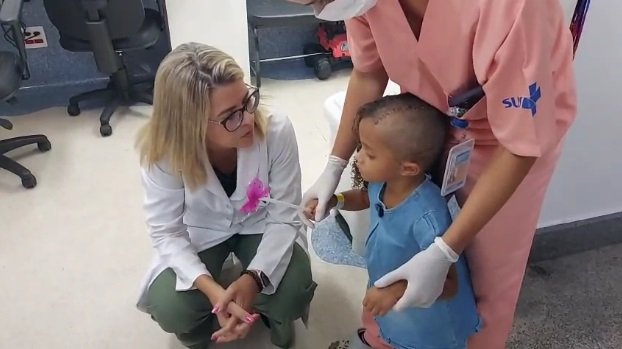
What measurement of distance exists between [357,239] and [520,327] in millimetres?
515

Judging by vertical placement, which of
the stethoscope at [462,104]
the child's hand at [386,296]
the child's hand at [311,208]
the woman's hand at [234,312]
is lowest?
the woman's hand at [234,312]

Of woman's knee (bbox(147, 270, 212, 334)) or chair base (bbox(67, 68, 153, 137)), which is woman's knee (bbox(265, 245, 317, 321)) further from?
chair base (bbox(67, 68, 153, 137))

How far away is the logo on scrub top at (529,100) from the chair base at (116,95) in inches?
81.5

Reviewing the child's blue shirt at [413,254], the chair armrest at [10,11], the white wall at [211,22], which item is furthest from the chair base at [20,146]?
the child's blue shirt at [413,254]

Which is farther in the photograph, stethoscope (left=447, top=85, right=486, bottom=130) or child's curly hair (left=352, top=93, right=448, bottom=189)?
child's curly hair (left=352, top=93, right=448, bottom=189)

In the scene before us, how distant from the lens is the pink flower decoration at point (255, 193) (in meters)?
1.42

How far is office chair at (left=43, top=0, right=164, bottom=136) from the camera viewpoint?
2260 millimetres

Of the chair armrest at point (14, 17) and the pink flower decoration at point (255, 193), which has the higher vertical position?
the chair armrest at point (14, 17)

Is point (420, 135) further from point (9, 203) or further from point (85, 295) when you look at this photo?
point (9, 203)

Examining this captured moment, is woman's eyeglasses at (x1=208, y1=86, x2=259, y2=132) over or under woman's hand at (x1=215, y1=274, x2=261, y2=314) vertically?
over

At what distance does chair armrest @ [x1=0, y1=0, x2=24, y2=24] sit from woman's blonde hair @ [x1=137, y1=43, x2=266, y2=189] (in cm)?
89

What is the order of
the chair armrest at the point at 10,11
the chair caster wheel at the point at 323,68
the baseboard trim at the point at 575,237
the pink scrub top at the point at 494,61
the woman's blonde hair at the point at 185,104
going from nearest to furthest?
the pink scrub top at the point at 494,61 < the woman's blonde hair at the point at 185,104 < the baseboard trim at the point at 575,237 < the chair armrest at the point at 10,11 < the chair caster wheel at the point at 323,68

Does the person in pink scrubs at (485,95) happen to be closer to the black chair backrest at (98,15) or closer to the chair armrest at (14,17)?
the chair armrest at (14,17)

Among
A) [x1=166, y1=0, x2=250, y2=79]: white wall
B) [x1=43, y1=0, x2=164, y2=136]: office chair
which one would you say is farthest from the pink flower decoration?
[x1=166, y1=0, x2=250, y2=79]: white wall
